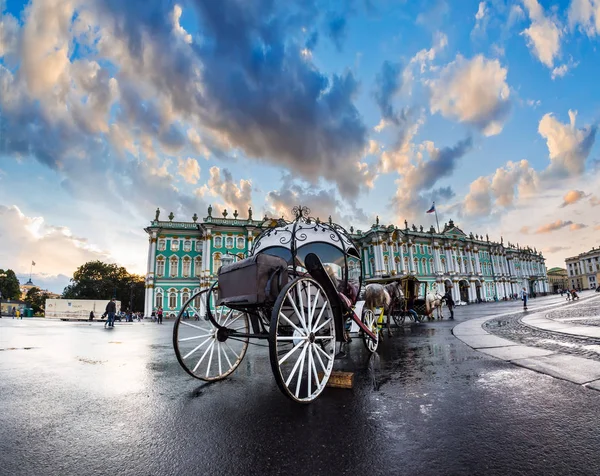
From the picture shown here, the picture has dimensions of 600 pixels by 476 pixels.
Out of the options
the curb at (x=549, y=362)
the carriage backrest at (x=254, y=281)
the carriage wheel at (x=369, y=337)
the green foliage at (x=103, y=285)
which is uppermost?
the green foliage at (x=103, y=285)

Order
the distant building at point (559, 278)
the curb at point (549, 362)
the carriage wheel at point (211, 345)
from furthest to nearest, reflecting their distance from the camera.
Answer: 1. the distant building at point (559, 278)
2. the carriage wheel at point (211, 345)
3. the curb at point (549, 362)

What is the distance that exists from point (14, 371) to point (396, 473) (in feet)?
23.0

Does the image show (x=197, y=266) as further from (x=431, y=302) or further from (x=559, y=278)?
(x=559, y=278)

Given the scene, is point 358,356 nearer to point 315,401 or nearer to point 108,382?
point 315,401

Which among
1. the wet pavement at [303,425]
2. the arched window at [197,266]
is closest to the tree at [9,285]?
the arched window at [197,266]

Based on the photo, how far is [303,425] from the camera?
2.87m

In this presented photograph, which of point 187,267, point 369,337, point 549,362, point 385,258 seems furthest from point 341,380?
point 385,258

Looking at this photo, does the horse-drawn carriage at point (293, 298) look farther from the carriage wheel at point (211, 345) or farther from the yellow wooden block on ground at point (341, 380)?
the yellow wooden block on ground at point (341, 380)


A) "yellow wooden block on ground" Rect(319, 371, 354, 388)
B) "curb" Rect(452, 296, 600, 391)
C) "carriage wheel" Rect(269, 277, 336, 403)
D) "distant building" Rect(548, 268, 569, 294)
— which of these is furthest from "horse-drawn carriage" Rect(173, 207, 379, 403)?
"distant building" Rect(548, 268, 569, 294)

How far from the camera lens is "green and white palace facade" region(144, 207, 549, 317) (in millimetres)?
47750

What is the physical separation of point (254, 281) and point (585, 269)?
600 feet

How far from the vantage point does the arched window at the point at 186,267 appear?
48.8 m

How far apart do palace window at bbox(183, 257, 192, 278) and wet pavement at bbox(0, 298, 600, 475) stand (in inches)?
1816

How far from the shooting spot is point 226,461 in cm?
220
